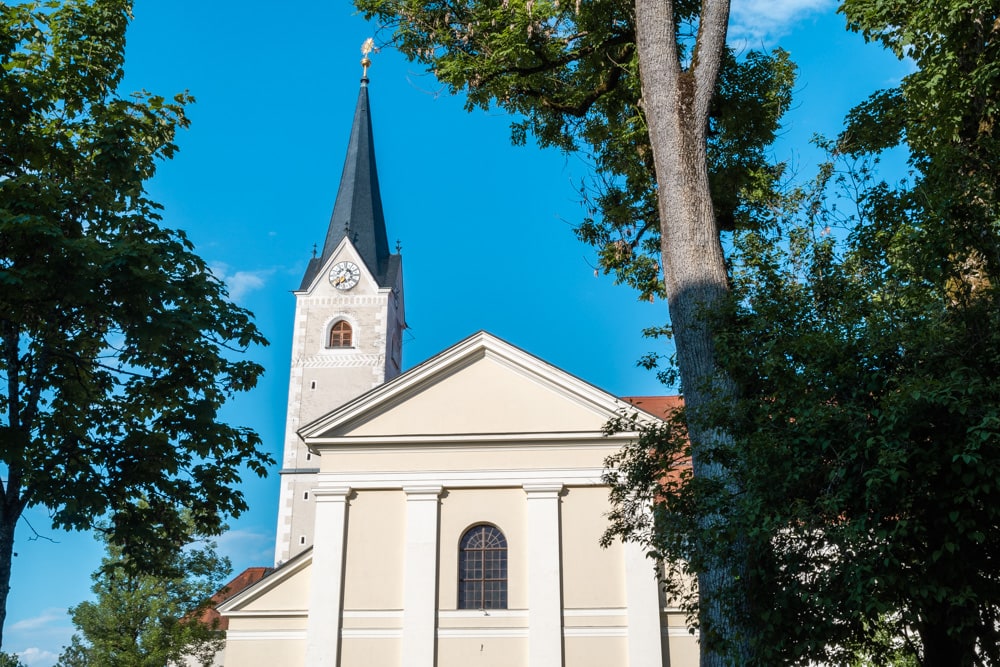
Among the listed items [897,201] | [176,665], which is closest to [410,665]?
[176,665]

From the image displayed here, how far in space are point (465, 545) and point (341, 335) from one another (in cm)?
2069

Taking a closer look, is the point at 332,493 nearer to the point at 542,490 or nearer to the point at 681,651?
the point at 542,490

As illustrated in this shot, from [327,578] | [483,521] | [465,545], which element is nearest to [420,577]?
[465,545]

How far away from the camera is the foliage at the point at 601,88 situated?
39.2 feet

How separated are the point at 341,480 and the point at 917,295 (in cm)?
1577

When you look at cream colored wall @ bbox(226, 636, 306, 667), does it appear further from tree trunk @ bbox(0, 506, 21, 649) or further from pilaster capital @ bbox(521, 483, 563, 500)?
tree trunk @ bbox(0, 506, 21, 649)

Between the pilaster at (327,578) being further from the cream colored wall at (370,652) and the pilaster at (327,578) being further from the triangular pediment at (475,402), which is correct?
the triangular pediment at (475,402)

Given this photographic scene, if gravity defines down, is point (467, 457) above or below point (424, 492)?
above

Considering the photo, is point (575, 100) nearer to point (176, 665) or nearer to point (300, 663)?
point (300, 663)

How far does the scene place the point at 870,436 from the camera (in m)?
6.86

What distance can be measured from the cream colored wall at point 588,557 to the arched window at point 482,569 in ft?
4.68

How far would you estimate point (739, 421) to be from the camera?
8.10 m

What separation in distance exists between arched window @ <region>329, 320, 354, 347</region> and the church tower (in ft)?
0.14

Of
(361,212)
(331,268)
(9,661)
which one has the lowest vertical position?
(9,661)
